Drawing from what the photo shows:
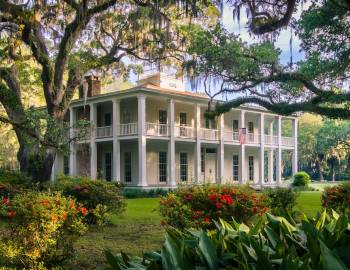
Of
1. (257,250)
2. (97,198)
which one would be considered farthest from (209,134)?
(257,250)

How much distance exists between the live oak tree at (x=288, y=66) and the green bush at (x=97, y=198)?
5427 mm

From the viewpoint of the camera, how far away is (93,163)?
2953 centimetres

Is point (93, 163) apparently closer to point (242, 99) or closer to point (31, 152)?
point (31, 152)

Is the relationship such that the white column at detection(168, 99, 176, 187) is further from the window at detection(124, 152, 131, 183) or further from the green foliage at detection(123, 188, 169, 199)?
the window at detection(124, 152, 131, 183)

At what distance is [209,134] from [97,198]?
1926 centimetres

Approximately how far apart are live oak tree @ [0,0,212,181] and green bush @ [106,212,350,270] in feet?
22.0

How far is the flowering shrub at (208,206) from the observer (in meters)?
9.61

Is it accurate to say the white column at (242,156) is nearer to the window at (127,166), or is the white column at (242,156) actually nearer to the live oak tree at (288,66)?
the window at (127,166)

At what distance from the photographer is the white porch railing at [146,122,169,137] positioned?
2805cm

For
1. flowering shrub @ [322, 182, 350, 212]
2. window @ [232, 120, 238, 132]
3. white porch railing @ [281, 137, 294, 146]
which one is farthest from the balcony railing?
flowering shrub @ [322, 182, 350, 212]

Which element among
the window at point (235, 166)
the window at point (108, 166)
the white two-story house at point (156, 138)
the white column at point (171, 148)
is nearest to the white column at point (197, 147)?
the white two-story house at point (156, 138)

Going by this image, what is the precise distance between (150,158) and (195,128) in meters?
3.38

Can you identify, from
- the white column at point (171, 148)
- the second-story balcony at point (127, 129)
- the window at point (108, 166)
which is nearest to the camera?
the second-story balcony at point (127, 129)

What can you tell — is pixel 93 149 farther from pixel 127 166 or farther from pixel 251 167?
pixel 251 167
